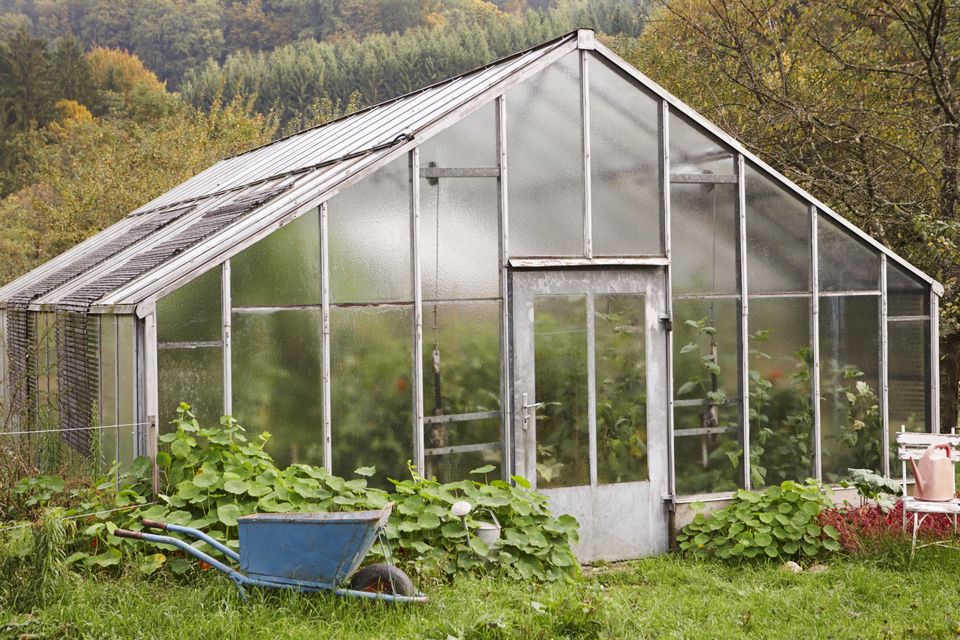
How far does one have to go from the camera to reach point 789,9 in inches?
515

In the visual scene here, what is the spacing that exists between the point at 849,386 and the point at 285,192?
511cm

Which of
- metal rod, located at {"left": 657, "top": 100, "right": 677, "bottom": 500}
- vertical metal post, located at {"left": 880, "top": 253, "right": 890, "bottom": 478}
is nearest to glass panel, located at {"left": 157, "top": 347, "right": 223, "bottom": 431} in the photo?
metal rod, located at {"left": 657, "top": 100, "right": 677, "bottom": 500}

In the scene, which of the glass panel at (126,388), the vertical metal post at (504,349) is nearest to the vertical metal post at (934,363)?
the vertical metal post at (504,349)

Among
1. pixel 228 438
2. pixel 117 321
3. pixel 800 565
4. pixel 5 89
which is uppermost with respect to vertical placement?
pixel 5 89

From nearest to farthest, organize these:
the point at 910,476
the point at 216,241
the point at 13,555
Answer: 1. the point at 13,555
2. the point at 216,241
3. the point at 910,476

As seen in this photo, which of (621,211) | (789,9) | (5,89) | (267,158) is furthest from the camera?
(5,89)

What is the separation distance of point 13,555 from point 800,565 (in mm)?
5416

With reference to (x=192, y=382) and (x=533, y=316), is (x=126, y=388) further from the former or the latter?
(x=533, y=316)

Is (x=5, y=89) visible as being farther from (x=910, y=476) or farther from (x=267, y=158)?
(x=910, y=476)

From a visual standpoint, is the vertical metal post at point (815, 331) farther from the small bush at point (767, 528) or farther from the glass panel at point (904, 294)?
the glass panel at point (904, 294)

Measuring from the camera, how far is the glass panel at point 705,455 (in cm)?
838

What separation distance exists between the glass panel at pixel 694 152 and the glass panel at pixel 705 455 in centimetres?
200

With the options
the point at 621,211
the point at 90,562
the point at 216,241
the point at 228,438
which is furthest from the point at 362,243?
the point at 90,562

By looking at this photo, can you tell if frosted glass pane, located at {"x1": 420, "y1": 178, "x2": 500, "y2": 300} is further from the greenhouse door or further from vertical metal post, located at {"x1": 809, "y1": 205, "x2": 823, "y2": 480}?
vertical metal post, located at {"x1": 809, "y1": 205, "x2": 823, "y2": 480}
